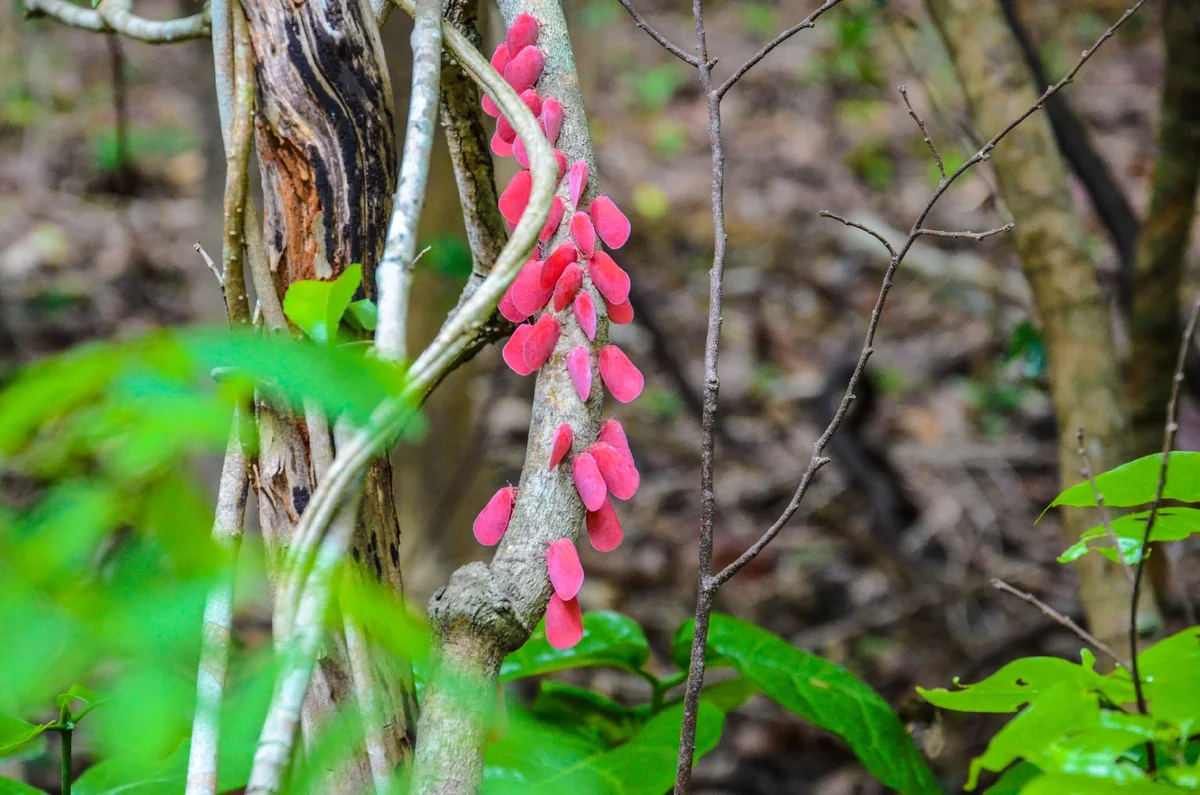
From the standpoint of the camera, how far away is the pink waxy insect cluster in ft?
2.60

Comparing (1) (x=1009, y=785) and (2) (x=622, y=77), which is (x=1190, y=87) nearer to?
(1) (x=1009, y=785)

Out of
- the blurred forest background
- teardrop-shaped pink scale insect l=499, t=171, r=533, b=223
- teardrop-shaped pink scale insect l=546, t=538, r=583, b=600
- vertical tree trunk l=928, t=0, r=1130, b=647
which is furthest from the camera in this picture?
the blurred forest background

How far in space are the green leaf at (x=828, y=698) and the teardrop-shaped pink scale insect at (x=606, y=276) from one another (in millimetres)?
468

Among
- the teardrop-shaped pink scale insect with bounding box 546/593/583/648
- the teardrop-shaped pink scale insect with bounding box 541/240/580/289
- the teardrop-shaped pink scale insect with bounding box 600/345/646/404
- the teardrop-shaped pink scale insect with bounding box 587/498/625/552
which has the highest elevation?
the teardrop-shaped pink scale insect with bounding box 541/240/580/289

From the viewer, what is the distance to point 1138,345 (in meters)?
1.97

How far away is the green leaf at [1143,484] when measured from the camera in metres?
0.74

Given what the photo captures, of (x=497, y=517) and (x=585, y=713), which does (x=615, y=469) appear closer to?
(x=497, y=517)

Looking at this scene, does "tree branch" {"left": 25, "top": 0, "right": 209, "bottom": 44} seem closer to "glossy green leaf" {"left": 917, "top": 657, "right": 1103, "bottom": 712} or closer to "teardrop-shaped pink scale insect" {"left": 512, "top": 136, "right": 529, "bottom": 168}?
"teardrop-shaped pink scale insect" {"left": 512, "top": 136, "right": 529, "bottom": 168}

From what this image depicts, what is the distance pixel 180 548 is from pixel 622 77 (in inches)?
249

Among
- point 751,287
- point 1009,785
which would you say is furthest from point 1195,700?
point 751,287

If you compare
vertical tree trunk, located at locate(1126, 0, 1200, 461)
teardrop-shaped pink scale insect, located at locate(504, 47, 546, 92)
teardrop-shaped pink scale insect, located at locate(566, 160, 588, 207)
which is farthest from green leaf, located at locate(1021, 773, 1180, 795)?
vertical tree trunk, located at locate(1126, 0, 1200, 461)

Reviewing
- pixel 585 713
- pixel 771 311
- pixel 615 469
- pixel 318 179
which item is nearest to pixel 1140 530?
pixel 615 469

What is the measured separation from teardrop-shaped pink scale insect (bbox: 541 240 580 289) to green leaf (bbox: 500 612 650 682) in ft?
1.49

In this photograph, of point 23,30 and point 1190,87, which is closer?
point 1190,87
